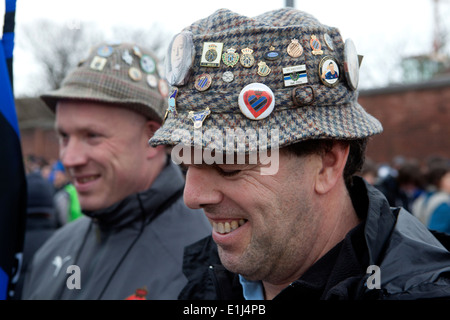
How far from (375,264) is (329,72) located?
673 mm

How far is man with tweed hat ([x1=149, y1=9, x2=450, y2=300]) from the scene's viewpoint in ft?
5.11

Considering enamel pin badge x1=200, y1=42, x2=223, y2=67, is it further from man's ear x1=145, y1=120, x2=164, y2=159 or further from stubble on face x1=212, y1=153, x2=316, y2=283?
man's ear x1=145, y1=120, x2=164, y2=159

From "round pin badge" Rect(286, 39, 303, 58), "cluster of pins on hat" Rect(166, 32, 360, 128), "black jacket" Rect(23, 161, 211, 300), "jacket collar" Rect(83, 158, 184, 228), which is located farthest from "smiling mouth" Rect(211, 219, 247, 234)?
"jacket collar" Rect(83, 158, 184, 228)

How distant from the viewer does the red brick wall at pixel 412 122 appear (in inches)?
519

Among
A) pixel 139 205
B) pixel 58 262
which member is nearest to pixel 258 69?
pixel 139 205

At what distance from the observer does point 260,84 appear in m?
1.56

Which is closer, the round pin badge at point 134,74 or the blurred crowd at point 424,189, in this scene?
the round pin badge at point 134,74

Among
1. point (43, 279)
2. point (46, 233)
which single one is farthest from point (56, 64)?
point (43, 279)

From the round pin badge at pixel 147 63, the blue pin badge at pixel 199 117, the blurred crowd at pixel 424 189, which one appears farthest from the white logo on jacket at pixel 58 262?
the blurred crowd at pixel 424 189

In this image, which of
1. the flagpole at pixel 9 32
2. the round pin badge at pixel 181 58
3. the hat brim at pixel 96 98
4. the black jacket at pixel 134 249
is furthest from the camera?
the hat brim at pixel 96 98

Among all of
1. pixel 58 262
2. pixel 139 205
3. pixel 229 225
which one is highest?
pixel 229 225

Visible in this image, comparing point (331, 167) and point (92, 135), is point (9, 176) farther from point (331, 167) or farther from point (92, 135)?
point (331, 167)

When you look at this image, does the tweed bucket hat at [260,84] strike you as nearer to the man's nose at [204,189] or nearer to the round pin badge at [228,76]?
the round pin badge at [228,76]

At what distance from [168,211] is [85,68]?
40.5 inches
